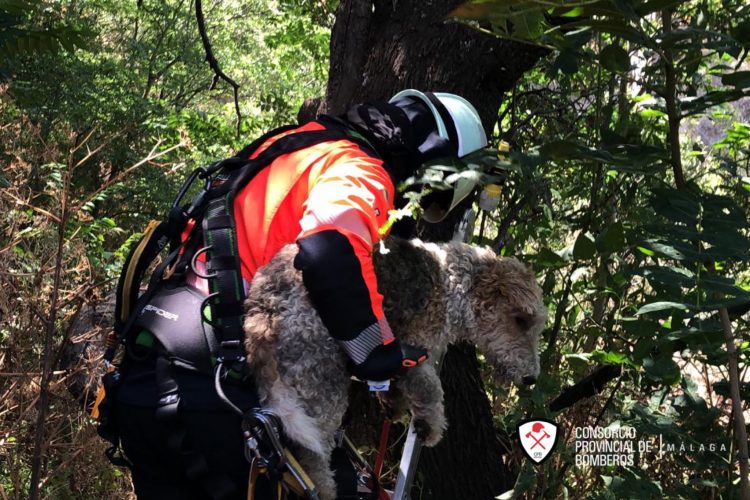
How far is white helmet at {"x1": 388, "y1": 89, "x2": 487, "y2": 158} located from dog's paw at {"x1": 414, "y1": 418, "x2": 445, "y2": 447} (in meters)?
1.04

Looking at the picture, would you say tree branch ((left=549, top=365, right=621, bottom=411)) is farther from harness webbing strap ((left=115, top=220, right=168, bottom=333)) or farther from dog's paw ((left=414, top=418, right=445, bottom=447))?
harness webbing strap ((left=115, top=220, right=168, bottom=333))

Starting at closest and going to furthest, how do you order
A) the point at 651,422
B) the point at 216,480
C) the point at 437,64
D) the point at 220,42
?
the point at 216,480
the point at 651,422
the point at 437,64
the point at 220,42

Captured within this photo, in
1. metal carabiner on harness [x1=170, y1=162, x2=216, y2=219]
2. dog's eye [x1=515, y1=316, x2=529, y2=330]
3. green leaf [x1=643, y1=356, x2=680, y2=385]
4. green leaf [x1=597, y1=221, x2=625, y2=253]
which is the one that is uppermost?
green leaf [x1=597, y1=221, x2=625, y2=253]

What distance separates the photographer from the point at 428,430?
10.7 feet

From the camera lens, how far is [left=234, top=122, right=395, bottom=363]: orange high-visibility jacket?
260cm

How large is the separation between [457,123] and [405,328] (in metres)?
0.85

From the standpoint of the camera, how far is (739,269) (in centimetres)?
460

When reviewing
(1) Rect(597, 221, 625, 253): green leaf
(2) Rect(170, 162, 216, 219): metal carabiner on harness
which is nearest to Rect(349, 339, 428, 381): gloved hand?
(2) Rect(170, 162, 216, 219): metal carabiner on harness

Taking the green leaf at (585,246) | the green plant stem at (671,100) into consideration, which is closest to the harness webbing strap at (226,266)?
the green plant stem at (671,100)

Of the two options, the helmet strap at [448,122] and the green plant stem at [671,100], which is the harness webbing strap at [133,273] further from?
the green plant stem at [671,100]

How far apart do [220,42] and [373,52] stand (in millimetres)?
13843

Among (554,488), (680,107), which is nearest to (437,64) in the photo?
(680,107)

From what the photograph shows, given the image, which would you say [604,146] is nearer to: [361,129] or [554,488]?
[361,129]

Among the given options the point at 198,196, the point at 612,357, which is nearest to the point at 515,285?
the point at 612,357
